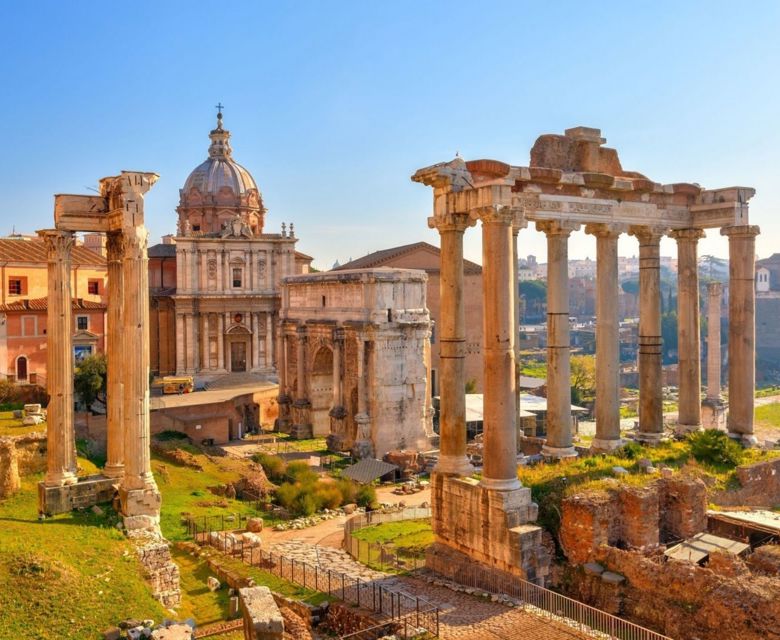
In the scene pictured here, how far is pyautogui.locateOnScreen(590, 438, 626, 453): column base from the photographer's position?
1864 centimetres

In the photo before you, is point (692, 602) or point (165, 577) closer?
point (692, 602)

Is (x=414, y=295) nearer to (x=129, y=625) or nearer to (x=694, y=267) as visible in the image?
(x=694, y=267)

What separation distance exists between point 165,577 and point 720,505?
1164 cm

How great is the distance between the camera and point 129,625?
Answer: 12328 mm

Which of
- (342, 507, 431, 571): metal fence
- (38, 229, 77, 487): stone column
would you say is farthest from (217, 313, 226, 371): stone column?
(38, 229, 77, 487): stone column

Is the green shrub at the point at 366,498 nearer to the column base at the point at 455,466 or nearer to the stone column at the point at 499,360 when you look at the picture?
the column base at the point at 455,466

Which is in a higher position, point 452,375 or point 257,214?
point 257,214

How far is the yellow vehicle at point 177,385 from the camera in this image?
45.3 m

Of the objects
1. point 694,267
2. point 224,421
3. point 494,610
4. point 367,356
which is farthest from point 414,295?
point 494,610

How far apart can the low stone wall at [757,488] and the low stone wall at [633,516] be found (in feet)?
8.78

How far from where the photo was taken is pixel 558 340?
18.0 meters

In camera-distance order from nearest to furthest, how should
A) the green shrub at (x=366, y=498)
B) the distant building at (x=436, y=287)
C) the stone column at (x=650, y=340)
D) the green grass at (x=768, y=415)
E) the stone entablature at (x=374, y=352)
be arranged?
the stone column at (x=650, y=340) < the green shrub at (x=366, y=498) < the stone entablature at (x=374, y=352) < the green grass at (x=768, y=415) < the distant building at (x=436, y=287)

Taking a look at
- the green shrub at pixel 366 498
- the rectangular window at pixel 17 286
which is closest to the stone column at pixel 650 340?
the green shrub at pixel 366 498

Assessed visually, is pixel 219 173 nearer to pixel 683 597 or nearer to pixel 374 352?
pixel 374 352
